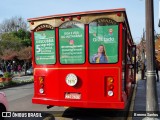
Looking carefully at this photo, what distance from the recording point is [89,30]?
846 centimetres

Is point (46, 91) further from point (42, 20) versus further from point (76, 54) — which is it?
point (42, 20)

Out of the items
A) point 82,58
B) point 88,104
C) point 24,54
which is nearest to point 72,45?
point 82,58

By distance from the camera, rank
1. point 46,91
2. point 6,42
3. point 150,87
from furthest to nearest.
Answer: point 6,42, point 46,91, point 150,87

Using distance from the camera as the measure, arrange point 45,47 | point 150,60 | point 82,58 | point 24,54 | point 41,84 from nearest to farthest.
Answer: point 150,60 → point 82,58 → point 45,47 → point 41,84 → point 24,54

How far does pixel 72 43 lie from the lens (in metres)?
8.64

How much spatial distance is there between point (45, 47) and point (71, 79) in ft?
4.02

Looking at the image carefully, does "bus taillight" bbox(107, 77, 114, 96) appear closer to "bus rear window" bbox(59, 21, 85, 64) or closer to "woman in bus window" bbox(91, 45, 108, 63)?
"woman in bus window" bbox(91, 45, 108, 63)

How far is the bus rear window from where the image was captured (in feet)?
28.1

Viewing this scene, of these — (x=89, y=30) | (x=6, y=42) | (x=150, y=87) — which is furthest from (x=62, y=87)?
(x=6, y=42)

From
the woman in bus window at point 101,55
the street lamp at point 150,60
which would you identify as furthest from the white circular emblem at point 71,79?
the street lamp at point 150,60

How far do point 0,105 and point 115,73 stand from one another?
303 centimetres

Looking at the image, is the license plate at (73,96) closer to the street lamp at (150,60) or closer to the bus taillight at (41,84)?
the bus taillight at (41,84)

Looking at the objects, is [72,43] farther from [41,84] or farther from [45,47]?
[41,84]

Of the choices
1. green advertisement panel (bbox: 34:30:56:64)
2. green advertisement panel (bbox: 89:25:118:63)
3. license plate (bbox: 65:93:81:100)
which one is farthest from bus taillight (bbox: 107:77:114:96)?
green advertisement panel (bbox: 34:30:56:64)
